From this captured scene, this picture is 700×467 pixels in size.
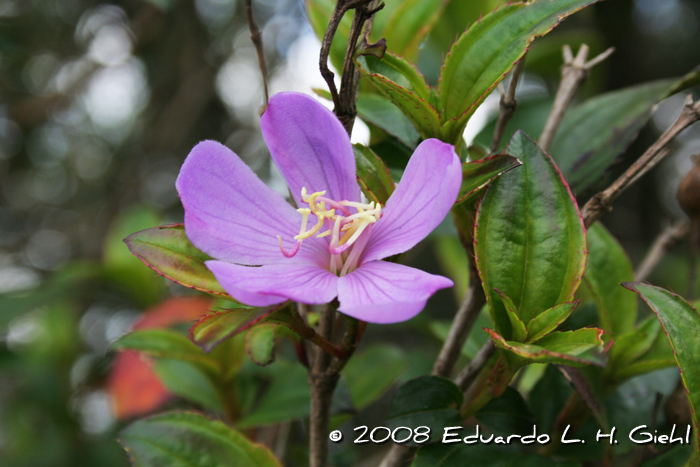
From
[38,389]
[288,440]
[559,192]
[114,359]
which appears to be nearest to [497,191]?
[559,192]

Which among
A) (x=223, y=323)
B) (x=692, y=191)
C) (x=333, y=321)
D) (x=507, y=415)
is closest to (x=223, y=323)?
(x=223, y=323)

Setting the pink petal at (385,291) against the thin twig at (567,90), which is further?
the thin twig at (567,90)

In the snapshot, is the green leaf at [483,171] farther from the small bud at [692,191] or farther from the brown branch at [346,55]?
the small bud at [692,191]

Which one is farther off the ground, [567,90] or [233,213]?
[567,90]

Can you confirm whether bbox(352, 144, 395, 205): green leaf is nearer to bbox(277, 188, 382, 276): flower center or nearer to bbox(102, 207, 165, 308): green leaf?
bbox(277, 188, 382, 276): flower center

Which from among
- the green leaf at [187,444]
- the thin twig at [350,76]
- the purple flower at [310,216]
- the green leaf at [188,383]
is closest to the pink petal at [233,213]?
the purple flower at [310,216]

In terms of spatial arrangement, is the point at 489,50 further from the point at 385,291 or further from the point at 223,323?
the point at 223,323

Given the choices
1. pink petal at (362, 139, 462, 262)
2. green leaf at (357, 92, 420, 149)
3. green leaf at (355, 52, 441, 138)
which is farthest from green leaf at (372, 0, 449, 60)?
pink petal at (362, 139, 462, 262)
